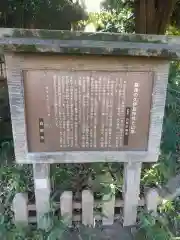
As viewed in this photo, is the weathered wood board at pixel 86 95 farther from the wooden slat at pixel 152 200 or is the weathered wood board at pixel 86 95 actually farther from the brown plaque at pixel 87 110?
the wooden slat at pixel 152 200

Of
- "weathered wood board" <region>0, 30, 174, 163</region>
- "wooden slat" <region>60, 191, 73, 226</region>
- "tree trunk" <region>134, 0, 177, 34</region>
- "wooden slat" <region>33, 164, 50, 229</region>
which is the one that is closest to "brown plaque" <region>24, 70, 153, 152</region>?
"weathered wood board" <region>0, 30, 174, 163</region>

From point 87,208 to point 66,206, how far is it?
16cm

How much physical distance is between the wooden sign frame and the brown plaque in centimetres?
3

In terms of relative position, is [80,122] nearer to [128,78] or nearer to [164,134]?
[128,78]

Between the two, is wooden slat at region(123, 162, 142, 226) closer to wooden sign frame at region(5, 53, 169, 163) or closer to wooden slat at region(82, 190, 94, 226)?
wooden sign frame at region(5, 53, 169, 163)

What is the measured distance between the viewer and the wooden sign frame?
5.75 ft

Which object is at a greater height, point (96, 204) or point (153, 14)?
point (153, 14)

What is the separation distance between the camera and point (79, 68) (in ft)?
5.84

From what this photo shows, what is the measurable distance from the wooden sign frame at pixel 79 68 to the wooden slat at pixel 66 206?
296 mm

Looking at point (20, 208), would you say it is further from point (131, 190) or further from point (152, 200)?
point (152, 200)

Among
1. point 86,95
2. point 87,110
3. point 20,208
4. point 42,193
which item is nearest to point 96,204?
point 42,193

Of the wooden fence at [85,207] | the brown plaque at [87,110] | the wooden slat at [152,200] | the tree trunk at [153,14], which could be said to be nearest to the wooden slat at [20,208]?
the wooden fence at [85,207]

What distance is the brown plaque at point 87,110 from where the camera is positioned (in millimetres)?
1814

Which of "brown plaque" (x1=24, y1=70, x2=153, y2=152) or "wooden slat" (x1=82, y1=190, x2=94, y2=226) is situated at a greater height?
"brown plaque" (x1=24, y1=70, x2=153, y2=152)
